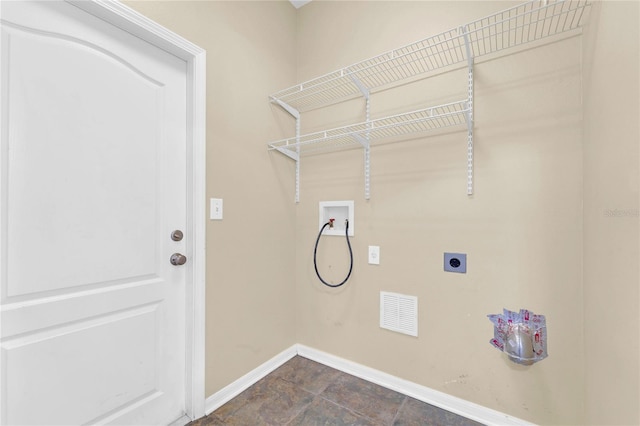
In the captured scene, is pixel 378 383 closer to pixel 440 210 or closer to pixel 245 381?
pixel 245 381

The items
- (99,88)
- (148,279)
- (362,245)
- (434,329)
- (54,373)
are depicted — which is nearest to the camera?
(54,373)

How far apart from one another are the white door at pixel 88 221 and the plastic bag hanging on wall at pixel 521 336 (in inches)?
64.9

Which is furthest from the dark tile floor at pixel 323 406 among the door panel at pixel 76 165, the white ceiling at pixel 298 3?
the white ceiling at pixel 298 3

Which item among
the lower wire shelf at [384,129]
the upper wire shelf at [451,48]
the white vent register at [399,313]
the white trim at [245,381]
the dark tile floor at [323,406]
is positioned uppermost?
the upper wire shelf at [451,48]

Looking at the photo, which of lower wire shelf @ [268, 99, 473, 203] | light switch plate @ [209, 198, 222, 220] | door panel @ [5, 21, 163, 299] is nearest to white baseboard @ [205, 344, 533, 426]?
door panel @ [5, 21, 163, 299]

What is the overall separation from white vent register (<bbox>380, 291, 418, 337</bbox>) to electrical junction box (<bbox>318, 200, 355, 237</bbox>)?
0.49m

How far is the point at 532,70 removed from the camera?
4.34 feet

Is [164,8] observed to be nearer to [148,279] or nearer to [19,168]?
[19,168]

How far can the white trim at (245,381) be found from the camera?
4.90 ft

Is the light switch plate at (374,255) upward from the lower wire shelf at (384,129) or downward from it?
downward

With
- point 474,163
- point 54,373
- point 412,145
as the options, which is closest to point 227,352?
point 54,373

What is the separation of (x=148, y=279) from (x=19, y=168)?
25.3 inches

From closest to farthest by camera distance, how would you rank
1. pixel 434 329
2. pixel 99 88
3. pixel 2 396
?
pixel 2 396 < pixel 99 88 < pixel 434 329

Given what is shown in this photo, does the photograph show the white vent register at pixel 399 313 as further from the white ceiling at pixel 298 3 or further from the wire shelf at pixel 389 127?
the white ceiling at pixel 298 3
